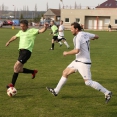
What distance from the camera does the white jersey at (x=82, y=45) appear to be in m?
7.20

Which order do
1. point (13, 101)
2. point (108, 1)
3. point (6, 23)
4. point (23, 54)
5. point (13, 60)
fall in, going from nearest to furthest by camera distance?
1. point (13, 101)
2. point (23, 54)
3. point (13, 60)
4. point (6, 23)
5. point (108, 1)

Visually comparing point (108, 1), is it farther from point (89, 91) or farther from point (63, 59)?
point (89, 91)

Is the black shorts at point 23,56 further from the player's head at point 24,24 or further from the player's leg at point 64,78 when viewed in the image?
the player's leg at point 64,78

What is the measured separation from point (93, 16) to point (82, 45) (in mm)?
70230

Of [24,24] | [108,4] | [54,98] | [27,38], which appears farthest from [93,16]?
[54,98]

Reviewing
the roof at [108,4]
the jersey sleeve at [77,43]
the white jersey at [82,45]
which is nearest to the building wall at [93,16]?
the roof at [108,4]

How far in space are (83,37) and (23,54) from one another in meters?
2.08

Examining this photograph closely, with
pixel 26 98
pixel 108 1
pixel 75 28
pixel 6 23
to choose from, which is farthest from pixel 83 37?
pixel 108 1

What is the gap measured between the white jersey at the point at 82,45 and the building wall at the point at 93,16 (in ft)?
221

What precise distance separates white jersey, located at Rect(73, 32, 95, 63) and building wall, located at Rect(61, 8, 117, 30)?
2647 inches

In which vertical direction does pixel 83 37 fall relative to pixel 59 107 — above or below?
above

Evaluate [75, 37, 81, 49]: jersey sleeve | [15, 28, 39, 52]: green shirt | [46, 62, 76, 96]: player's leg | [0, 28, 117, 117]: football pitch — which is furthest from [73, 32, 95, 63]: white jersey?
[15, 28, 39, 52]: green shirt

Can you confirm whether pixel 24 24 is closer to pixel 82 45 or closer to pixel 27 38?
pixel 27 38

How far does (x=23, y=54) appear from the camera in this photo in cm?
863
